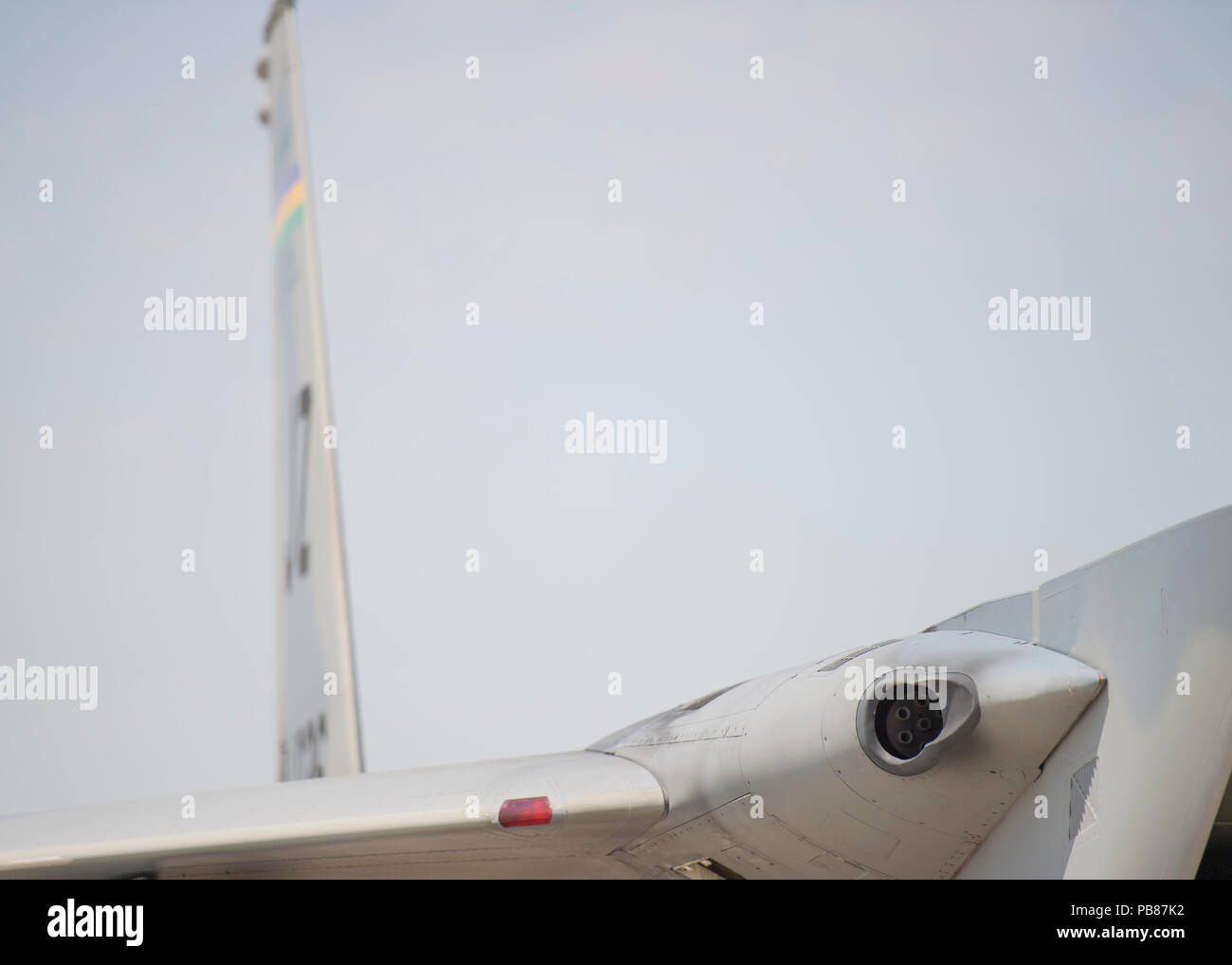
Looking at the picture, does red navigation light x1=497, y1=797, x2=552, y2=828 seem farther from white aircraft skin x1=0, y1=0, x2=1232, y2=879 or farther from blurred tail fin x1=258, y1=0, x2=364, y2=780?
blurred tail fin x1=258, y1=0, x2=364, y2=780

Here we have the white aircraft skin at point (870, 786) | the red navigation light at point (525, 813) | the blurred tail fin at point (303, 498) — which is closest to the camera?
the white aircraft skin at point (870, 786)

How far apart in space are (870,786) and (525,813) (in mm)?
1490

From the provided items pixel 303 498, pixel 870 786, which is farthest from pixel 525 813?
pixel 303 498

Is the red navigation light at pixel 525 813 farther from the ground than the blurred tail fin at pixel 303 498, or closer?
closer

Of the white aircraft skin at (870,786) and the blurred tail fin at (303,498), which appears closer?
the white aircraft skin at (870,786)

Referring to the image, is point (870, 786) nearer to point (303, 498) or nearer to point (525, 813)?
point (525, 813)

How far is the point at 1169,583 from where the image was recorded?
324 centimetres

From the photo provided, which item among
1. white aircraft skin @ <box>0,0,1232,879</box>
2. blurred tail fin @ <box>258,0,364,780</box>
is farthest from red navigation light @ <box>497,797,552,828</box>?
blurred tail fin @ <box>258,0,364,780</box>

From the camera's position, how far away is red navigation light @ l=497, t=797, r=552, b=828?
4.67m

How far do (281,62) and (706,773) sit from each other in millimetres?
7134

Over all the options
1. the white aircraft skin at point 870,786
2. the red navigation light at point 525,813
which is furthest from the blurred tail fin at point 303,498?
the red navigation light at point 525,813

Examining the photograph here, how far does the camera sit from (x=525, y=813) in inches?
185

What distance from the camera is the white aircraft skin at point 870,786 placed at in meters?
3.19

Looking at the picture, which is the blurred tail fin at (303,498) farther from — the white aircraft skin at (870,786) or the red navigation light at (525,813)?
the red navigation light at (525,813)
